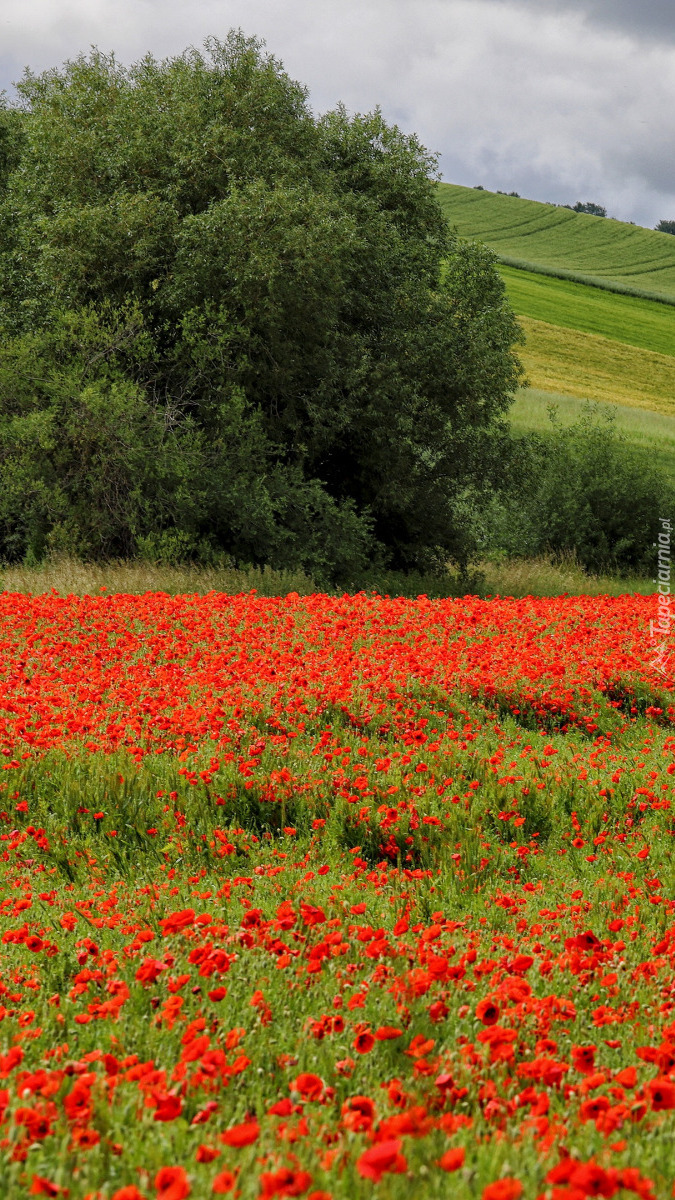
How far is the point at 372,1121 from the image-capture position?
281 cm

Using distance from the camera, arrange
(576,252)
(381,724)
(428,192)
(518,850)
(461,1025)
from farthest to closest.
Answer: (576,252), (428,192), (381,724), (518,850), (461,1025)

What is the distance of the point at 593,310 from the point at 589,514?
49.0 metres

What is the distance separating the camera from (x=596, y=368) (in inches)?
2359

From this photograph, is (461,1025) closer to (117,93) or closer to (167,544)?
(167,544)

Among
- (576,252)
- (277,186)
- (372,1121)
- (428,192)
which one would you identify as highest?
(576,252)

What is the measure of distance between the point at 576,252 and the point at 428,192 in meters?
86.5

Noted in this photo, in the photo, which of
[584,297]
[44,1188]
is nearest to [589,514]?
[44,1188]

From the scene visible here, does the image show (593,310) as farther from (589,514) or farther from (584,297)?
(589,514)

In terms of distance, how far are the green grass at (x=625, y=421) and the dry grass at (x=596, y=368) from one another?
320cm

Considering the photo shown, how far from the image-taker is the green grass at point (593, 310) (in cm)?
6894

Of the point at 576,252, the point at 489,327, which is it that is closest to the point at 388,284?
the point at 489,327

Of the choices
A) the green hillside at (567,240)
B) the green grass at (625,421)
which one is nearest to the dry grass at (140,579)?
the green grass at (625,421)

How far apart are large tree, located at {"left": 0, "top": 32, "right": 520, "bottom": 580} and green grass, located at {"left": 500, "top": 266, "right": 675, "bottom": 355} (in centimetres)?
4569

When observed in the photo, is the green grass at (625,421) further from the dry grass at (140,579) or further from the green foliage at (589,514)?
the dry grass at (140,579)
